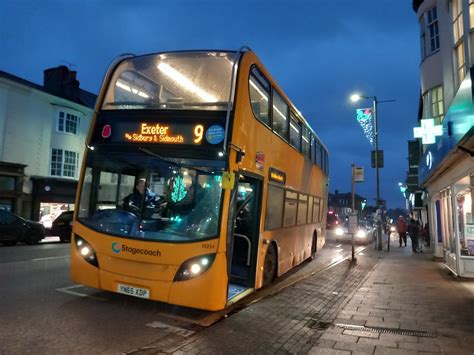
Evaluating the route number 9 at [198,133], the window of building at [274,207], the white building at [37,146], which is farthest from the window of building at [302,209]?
the white building at [37,146]

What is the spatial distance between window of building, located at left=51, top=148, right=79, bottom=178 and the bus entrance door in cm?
2290

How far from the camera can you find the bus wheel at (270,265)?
884cm

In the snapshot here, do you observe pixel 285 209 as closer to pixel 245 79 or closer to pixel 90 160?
pixel 245 79

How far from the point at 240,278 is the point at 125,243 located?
8.59ft

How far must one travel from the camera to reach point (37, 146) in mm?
26844

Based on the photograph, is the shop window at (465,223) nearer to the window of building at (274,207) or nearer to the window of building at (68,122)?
the window of building at (274,207)

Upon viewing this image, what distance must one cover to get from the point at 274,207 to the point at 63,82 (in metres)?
28.0

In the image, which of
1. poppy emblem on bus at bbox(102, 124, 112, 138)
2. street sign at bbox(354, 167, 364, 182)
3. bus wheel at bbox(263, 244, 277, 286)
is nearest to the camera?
poppy emblem on bus at bbox(102, 124, 112, 138)

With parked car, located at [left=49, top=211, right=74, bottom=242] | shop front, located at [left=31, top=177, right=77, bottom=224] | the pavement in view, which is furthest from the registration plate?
shop front, located at [left=31, top=177, right=77, bottom=224]

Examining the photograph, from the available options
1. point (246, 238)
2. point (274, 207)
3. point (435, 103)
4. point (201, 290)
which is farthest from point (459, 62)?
point (201, 290)

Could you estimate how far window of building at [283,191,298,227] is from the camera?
998cm

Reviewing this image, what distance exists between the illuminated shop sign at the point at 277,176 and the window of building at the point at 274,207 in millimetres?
167

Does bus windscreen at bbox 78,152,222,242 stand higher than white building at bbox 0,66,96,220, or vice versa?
white building at bbox 0,66,96,220

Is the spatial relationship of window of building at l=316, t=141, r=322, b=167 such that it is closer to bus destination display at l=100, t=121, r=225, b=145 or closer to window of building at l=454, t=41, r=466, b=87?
window of building at l=454, t=41, r=466, b=87
